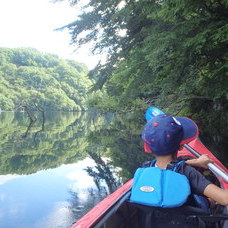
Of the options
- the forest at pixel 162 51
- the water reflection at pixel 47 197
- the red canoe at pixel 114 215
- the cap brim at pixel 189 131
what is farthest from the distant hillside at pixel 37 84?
the cap brim at pixel 189 131

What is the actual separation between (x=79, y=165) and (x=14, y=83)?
76.2 m

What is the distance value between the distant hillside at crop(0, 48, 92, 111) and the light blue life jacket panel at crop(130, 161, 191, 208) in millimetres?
58458

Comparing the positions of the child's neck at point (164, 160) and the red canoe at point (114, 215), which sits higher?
the child's neck at point (164, 160)

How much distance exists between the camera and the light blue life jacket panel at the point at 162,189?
5.72 ft

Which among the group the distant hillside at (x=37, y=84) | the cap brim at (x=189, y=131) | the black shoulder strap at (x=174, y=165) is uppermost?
the cap brim at (x=189, y=131)

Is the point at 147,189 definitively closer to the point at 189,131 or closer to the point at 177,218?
the point at 177,218

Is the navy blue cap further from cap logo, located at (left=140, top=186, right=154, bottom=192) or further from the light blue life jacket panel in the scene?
cap logo, located at (left=140, top=186, right=154, bottom=192)

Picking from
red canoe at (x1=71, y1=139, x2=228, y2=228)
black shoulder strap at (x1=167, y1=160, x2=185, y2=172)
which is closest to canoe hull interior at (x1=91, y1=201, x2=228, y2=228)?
red canoe at (x1=71, y1=139, x2=228, y2=228)

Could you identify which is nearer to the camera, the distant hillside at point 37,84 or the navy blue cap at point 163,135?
the navy blue cap at point 163,135

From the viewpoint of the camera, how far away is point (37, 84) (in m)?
85.9

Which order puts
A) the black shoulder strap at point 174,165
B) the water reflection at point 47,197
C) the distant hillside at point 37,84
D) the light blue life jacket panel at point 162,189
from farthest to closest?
the distant hillside at point 37,84, the water reflection at point 47,197, the black shoulder strap at point 174,165, the light blue life jacket panel at point 162,189

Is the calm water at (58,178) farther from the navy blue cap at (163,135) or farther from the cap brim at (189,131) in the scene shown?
the navy blue cap at (163,135)

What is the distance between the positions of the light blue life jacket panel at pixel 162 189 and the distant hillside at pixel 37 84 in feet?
192

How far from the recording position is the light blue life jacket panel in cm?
174
